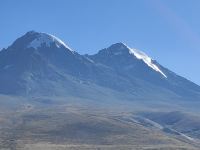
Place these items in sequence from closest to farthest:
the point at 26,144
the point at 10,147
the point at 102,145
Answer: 1. the point at 10,147
2. the point at 26,144
3. the point at 102,145

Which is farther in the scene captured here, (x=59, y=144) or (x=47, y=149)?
(x=59, y=144)

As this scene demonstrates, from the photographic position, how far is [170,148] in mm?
183125

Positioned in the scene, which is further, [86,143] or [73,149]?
[86,143]

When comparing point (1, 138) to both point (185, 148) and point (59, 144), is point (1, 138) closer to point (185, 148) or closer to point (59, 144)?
point (59, 144)

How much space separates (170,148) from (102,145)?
23.1 metres

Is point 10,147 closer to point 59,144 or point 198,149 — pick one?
point 59,144

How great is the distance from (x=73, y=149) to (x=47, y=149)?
801 centimetres

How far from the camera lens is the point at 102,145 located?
193375 mm

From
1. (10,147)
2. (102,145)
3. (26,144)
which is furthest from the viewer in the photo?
(102,145)

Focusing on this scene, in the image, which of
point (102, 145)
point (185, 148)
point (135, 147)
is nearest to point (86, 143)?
point (102, 145)

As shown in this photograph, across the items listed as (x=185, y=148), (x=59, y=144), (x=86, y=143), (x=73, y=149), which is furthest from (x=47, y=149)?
(x=185, y=148)

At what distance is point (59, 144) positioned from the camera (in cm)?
18825

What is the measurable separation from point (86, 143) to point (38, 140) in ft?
52.2

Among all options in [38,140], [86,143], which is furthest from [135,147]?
[38,140]
